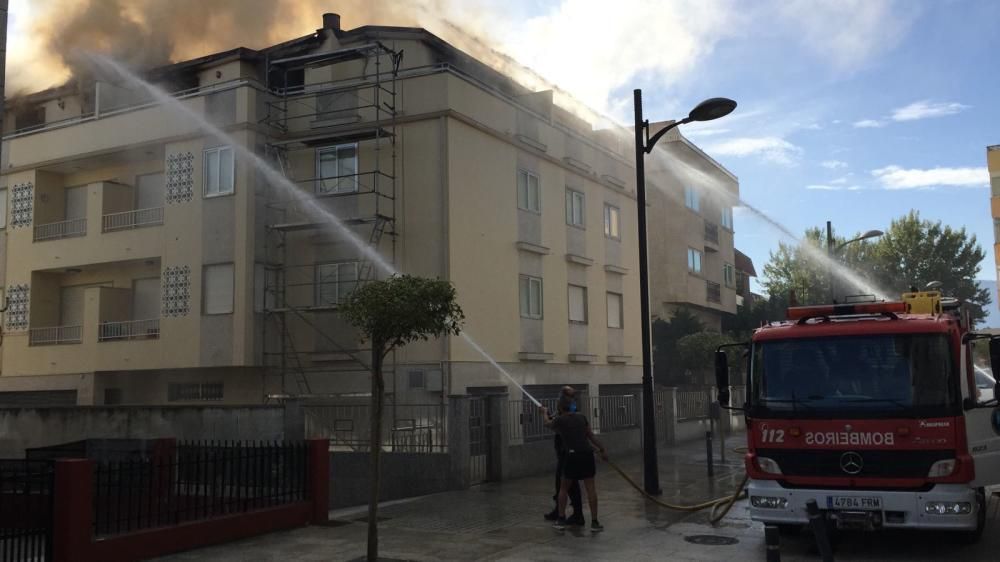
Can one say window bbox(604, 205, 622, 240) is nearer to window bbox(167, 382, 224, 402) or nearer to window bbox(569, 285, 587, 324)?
window bbox(569, 285, 587, 324)

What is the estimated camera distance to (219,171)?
907 inches

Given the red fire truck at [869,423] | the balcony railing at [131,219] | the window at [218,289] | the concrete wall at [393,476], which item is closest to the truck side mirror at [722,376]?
the red fire truck at [869,423]

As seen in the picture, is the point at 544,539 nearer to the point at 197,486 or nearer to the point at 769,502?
the point at 769,502

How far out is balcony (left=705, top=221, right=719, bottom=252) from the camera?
1687 inches

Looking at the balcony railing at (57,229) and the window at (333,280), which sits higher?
the balcony railing at (57,229)

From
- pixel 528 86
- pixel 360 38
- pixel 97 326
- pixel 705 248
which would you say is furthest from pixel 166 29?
pixel 705 248

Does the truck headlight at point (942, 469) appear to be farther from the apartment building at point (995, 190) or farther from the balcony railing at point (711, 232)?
the apartment building at point (995, 190)

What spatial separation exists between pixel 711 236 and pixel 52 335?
29.8 metres

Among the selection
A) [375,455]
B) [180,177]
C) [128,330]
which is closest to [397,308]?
[375,455]

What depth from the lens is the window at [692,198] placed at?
1630 inches

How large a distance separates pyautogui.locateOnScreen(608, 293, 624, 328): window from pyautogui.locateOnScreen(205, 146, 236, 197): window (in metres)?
12.8

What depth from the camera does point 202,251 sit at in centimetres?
2305

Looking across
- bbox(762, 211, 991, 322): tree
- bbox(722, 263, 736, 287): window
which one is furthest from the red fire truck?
bbox(762, 211, 991, 322): tree

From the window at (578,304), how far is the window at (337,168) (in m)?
7.95
